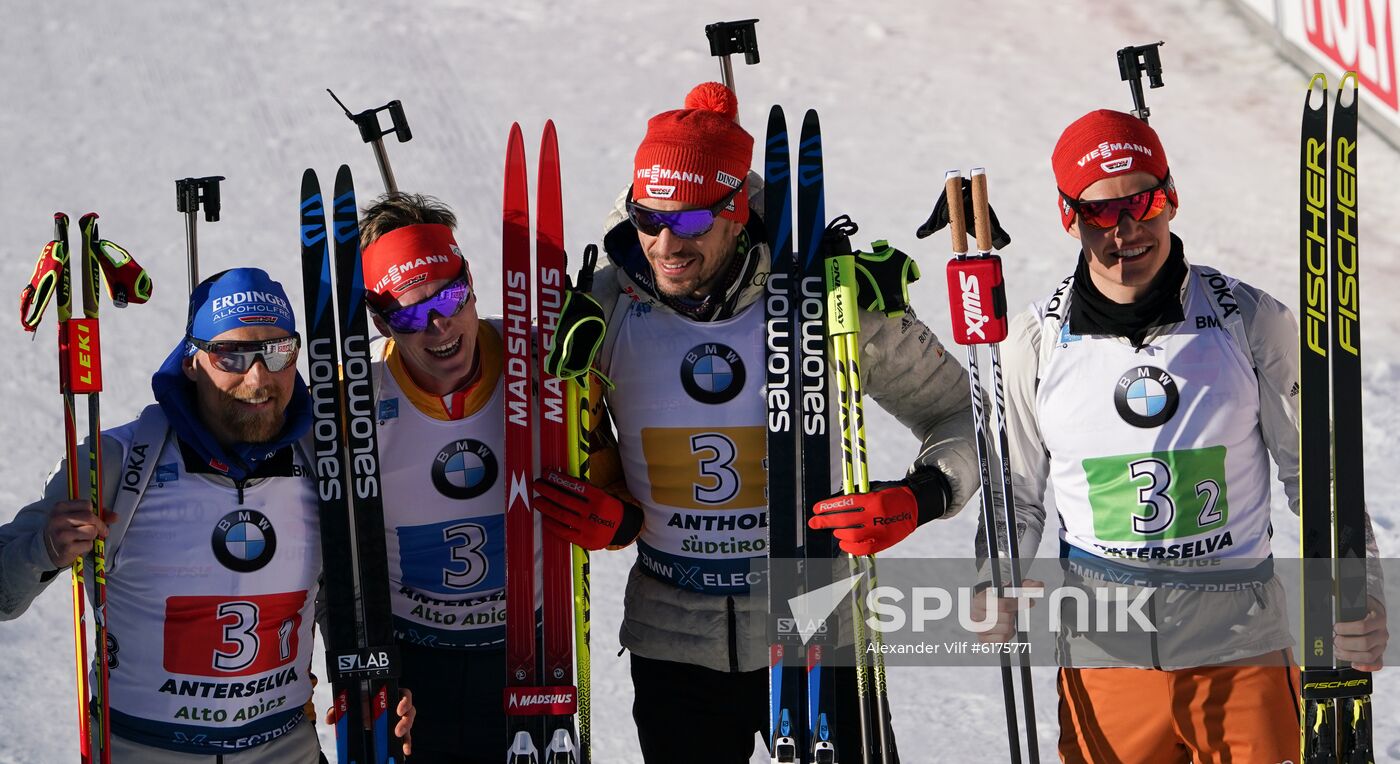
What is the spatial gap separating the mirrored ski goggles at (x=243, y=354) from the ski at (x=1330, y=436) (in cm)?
224

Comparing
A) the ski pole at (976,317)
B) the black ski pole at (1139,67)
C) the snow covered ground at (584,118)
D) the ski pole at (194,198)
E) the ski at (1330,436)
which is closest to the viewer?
the ski at (1330,436)

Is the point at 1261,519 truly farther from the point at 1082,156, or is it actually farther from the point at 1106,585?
the point at 1082,156

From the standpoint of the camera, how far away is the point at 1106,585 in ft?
12.0

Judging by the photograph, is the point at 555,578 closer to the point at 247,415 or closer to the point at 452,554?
the point at 452,554

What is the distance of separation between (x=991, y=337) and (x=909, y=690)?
2.36 m

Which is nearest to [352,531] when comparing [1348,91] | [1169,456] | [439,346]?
[439,346]

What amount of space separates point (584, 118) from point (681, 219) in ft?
21.4

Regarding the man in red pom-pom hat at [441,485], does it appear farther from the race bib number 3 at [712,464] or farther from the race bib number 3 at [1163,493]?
the race bib number 3 at [1163,493]

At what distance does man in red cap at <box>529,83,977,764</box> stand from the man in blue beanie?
68cm

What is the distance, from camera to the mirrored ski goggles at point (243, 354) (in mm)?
3508

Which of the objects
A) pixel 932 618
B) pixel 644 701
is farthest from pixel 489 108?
pixel 644 701

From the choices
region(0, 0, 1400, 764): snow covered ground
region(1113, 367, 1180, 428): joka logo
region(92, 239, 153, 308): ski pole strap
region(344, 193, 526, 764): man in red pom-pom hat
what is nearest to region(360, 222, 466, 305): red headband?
region(344, 193, 526, 764): man in red pom-pom hat

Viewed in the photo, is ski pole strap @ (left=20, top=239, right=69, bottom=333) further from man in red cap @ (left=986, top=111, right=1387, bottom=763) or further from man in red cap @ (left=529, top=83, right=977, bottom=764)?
man in red cap @ (left=986, top=111, right=1387, bottom=763)

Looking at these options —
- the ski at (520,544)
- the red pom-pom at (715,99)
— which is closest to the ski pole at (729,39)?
the red pom-pom at (715,99)
